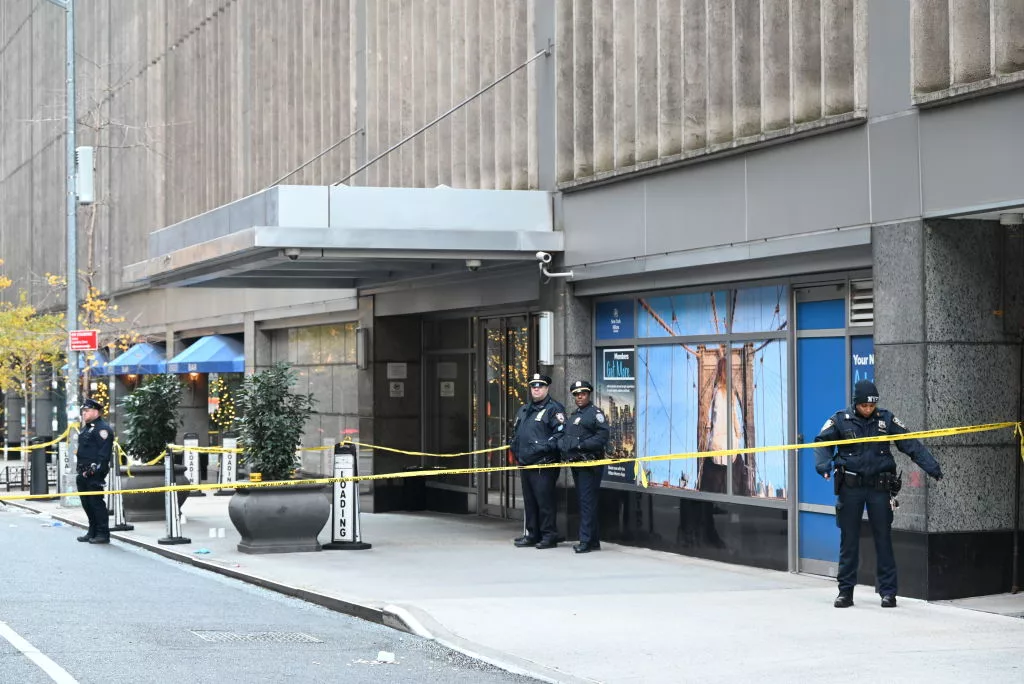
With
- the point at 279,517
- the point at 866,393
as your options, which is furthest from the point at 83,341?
the point at 866,393

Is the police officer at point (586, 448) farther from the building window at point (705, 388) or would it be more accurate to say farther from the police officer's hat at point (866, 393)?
the police officer's hat at point (866, 393)

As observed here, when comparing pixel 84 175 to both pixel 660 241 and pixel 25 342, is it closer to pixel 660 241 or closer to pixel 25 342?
pixel 25 342

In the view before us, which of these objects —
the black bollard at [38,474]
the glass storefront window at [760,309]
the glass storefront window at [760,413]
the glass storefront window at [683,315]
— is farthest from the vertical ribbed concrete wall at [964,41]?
the black bollard at [38,474]

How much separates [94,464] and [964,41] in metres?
11.9

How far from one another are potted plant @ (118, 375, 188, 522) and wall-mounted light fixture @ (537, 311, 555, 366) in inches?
261

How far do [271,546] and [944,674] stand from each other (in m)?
9.44

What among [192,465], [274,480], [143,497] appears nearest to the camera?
[274,480]

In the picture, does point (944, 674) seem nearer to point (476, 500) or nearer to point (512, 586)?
point (512, 586)

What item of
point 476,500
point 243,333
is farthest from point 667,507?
point 243,333

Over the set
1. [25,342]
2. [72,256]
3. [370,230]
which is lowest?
[25,342]

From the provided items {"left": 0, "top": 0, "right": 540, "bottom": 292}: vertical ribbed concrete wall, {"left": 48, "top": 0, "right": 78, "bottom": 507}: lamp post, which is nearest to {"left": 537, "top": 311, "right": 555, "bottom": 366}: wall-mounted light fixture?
{"left": 0, "top": 0, "right": 540, "bottom": 292}: vertical ribbed concrete wall

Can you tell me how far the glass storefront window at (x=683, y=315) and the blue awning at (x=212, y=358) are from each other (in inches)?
545

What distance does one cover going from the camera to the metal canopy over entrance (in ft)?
53.7

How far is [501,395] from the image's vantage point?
20656 millimetres
